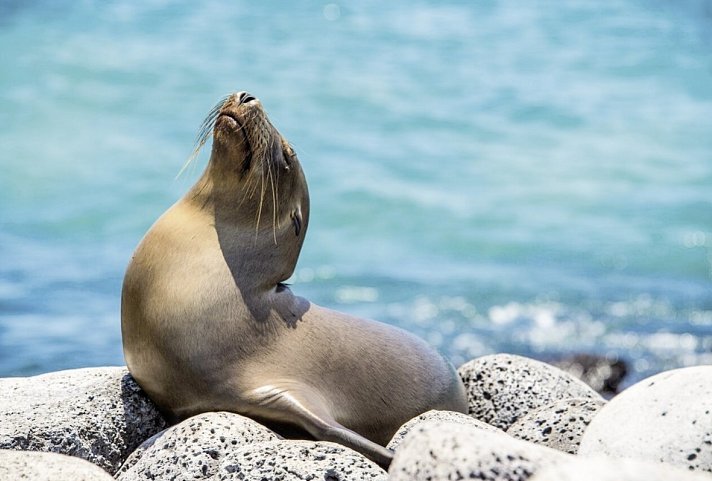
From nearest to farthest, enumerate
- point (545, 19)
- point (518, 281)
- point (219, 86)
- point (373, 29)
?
point (518, 281), point (219, 86), point (373, 29), point (545, 19)

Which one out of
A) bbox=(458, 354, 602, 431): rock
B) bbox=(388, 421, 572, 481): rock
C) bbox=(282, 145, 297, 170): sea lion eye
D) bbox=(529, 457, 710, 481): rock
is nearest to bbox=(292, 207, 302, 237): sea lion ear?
bbox=(282, 145, 297, 170): sea lion eye

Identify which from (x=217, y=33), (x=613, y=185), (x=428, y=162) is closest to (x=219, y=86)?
(x=217, y=33)

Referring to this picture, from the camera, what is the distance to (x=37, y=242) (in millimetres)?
15367

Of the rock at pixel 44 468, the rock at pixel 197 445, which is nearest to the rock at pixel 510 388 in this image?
the rock at pixel 197 445

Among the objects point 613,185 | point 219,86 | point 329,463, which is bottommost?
point 613,185

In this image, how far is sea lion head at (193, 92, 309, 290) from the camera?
618 cm

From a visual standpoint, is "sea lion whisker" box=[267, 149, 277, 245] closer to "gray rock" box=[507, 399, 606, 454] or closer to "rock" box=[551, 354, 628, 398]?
"gray rock" box=[507, 399, 606, 454]

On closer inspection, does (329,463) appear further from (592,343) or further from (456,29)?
(456,29)

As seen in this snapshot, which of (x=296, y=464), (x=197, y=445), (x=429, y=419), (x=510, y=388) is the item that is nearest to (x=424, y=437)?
(x=296, y=464)

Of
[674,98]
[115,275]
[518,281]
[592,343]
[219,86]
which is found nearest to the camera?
[592,343]

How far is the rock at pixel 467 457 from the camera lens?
395 cm

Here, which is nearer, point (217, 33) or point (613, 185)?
point (613, 185)

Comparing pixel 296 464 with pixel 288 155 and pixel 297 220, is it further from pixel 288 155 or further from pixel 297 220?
pixel 288 155

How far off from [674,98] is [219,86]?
7641 millimetres
